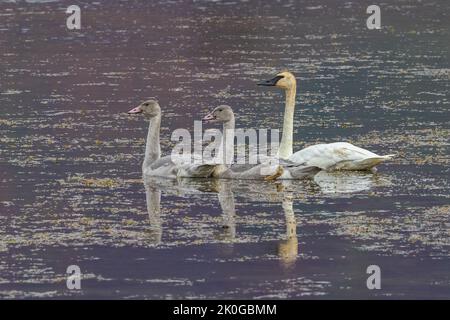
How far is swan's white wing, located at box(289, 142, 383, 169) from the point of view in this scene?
16672 mm

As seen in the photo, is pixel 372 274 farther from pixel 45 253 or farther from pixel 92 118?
pixel 92 118

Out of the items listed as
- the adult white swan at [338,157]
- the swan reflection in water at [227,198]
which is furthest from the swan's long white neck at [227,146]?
the adult white swan at [338,157]

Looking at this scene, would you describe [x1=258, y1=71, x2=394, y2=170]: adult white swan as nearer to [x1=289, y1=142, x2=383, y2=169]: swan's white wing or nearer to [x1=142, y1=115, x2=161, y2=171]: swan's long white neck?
[x1=289, y1=142, x2=383, y2=169]: swan's white wing

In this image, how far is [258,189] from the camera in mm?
15953

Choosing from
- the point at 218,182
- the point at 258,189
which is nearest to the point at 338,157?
the point at 258,189

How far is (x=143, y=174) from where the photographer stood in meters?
16.7

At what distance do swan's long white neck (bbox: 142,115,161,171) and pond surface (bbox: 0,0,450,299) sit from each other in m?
0.19

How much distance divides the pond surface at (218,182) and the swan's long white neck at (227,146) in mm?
505

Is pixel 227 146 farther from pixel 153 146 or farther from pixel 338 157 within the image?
pixel 338 157

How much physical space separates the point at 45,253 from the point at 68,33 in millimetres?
18627

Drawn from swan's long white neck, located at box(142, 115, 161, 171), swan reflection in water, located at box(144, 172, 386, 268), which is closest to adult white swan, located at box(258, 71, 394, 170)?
swan reflection in water, located at box(144, 172, 386, 268)

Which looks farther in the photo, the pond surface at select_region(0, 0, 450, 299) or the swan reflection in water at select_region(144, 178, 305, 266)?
the swan reflection in water at select_region(144, 178, 305, 266)

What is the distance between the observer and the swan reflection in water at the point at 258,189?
1448 cm

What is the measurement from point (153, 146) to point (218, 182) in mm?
1131
